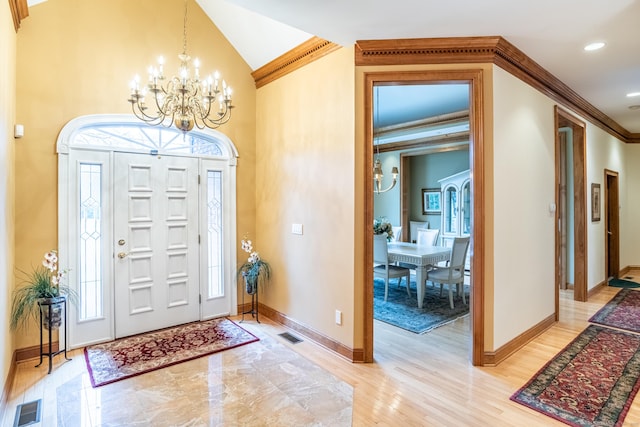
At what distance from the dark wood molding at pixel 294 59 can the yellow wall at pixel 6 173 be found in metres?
2.41

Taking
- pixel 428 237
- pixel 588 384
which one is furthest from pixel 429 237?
pixel 588 384

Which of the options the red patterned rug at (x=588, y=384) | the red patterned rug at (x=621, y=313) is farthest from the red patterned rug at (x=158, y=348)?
the red patterned rug at (x=621, y=313)

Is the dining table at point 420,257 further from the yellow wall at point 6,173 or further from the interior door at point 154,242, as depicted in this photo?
the yellow wall at point 6,173

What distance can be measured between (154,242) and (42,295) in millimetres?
1137

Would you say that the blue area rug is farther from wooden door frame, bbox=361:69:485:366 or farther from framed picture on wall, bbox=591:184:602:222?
framed picture on wall, bbox=591:184:602:222

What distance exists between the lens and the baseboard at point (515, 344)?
311 centimetres

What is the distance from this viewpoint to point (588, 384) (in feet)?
9.12

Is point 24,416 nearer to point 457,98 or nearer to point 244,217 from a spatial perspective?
point 244,217

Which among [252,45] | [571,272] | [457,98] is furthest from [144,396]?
[571,272]

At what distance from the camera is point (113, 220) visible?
3689 mm

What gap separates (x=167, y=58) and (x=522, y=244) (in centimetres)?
437

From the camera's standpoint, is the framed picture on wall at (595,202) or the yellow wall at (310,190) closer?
the yellow wall at (310,190)

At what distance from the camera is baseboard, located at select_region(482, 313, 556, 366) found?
311 cm

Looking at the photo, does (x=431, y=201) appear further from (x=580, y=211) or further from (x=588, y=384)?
(x=588, y=384)
